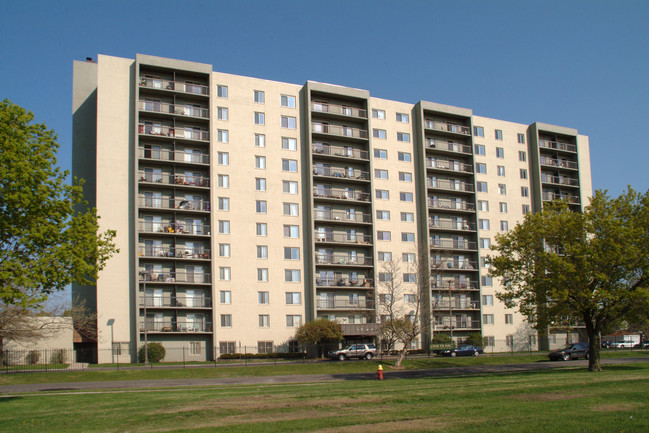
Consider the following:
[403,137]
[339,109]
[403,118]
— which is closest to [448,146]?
[403,137]

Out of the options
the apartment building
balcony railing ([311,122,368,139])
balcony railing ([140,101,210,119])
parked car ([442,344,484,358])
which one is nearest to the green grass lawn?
the apartment building

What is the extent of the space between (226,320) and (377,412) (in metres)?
47.2

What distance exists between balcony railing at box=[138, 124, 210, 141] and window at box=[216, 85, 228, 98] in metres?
4.60

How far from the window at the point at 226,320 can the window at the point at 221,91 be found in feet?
80.4

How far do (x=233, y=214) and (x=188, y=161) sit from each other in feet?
24.6

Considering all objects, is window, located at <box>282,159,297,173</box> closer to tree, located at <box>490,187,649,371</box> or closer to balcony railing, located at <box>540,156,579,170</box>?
tree, located at <box>490,187,649,371</box>

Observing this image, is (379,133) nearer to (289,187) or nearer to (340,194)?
(340,194)

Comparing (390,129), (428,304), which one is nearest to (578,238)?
(428,304)

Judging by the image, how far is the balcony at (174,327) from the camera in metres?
58.6

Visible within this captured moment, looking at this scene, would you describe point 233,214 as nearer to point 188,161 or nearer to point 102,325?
point 188,161

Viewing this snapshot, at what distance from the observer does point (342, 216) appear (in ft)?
232

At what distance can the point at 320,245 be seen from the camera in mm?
69312

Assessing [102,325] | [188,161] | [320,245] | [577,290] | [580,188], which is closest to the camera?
[577,290]

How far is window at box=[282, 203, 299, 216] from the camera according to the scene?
67.9 metres
